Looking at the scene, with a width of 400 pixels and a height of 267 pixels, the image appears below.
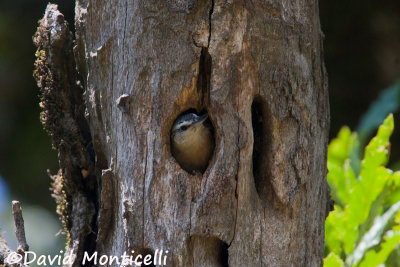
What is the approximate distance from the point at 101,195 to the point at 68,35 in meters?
1.14

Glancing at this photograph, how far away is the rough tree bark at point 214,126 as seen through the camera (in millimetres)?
3459

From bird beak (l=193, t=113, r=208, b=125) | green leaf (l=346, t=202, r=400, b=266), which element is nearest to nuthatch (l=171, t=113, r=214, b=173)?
bird beak (l=193, t=113, r=208, b=125)

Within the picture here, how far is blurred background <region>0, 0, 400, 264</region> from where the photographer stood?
7.56 metres

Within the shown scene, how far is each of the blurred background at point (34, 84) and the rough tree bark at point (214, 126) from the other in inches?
141

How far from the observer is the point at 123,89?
3.62 meters

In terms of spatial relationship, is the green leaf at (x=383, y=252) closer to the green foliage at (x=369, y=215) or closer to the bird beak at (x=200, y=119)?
the green foliage at (x=369, y=215)

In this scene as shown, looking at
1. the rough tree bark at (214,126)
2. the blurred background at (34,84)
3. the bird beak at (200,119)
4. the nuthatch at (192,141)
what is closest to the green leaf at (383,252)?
the rough tree bark at (214,126)

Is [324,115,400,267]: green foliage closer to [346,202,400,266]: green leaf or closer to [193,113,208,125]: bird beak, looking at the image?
[346,202,400,266]: green leaf

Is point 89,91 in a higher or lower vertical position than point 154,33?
lower

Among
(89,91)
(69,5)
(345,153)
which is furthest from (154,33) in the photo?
(69,5)

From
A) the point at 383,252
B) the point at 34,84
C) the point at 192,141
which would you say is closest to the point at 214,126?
the point at 192,141

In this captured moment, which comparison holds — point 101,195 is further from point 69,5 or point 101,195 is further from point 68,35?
point 69,5

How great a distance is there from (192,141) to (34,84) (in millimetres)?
5203

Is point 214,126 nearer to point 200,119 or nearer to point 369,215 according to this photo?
point 200,119
